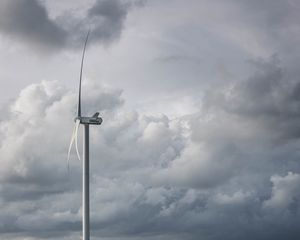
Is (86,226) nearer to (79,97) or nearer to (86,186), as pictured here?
(86,186)

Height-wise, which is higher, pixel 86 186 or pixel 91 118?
pixel 91 118

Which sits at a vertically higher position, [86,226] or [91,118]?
[91,118]

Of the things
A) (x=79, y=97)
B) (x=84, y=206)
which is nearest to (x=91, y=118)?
(x=79, y=97)

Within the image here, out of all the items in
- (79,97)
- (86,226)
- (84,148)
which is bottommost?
(86,226)

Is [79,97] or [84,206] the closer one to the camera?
[84,206]

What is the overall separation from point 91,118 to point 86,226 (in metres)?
28.2

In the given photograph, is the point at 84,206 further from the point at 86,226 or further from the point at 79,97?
the point at 79,97

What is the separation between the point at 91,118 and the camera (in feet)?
616

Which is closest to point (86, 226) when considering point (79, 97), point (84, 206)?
point (84, 206)

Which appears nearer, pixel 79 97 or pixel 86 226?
pixel 86 226

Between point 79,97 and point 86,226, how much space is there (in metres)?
36.0

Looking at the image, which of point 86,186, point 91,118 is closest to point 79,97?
point 91,118

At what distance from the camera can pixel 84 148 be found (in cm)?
18200

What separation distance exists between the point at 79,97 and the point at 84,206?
104 ft
